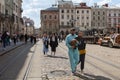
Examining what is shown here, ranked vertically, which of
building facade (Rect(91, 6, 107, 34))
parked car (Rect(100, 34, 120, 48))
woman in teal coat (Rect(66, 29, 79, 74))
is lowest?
parked car (Rect(100, 34, 120, 48))

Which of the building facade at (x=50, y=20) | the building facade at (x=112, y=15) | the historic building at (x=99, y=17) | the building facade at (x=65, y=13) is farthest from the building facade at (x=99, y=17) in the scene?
the building facade at (x=50, y=20)

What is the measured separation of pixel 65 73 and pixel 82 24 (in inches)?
4381

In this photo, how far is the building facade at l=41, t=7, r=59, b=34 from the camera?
125 metres

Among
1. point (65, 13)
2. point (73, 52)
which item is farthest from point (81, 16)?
point (73, 52)

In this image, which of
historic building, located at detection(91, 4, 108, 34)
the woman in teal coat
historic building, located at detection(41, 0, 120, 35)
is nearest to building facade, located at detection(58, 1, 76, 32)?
historic building, located at detection(41, 0, 120, 35)

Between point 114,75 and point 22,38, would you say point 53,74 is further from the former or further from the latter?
point 22,38

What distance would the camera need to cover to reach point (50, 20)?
125812mm

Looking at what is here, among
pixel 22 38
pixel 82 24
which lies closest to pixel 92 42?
pixel 22 38

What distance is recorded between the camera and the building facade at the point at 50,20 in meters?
125

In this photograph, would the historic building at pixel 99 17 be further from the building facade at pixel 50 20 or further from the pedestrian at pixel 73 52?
the pedestrian at pixel 73 52

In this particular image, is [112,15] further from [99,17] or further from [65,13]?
[65,13]

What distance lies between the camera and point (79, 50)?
13.3 meters

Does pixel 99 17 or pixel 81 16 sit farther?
pixel 81 16

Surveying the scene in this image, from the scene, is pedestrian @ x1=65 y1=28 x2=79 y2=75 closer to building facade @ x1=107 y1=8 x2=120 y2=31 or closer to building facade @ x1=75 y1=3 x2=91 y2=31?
building facade @ x1=75 y1=3 x2=91 y2=31
